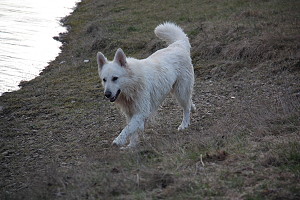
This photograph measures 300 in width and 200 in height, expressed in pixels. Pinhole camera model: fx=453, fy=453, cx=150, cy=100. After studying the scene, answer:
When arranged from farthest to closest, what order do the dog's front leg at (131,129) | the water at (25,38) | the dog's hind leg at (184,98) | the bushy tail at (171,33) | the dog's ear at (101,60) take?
1. the water at (25,38)
2. the bushy tail at (171,33)
3. the dog's hind leg at (184,98)
4. the dog's ear at (101,60)
5. the dog's front leg at (131,129)

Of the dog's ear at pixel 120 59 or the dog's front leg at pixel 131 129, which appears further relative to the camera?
the dog's ear at pixel 120 59

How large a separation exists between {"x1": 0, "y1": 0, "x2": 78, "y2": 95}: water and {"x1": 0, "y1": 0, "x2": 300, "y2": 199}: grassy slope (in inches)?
25.3

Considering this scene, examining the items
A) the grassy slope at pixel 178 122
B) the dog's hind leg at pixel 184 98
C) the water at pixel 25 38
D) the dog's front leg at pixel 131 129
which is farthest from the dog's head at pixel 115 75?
the water at pixel 25 38

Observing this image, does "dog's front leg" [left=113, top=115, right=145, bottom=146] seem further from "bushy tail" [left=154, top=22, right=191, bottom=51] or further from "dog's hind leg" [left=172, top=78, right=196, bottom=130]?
"bushy tail" [left=154, top=22, right=191, bottom=51]

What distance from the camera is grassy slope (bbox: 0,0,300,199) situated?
466 centimetres

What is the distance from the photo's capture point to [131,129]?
22.5 feet

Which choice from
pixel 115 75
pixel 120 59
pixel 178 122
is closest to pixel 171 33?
pixel 178 122

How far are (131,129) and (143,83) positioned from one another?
81 cm

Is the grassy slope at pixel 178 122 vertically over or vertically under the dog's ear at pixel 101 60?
under

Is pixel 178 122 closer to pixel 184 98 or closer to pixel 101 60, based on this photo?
pixel 184 98

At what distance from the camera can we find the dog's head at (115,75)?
22.7ft

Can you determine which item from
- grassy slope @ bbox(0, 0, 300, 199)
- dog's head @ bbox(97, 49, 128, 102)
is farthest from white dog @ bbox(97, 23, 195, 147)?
grassy slope @ bbox(0, 0, 300, 199)

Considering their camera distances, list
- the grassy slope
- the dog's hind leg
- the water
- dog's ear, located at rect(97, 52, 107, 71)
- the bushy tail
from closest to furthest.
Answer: the grassy slope, dog's ear, located at rect(97, 52, 107, 71), the dog's hind leg, the bushy tail, the water

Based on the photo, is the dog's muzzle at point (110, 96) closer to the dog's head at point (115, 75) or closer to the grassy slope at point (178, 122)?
the dog's head at point (115, 75)
